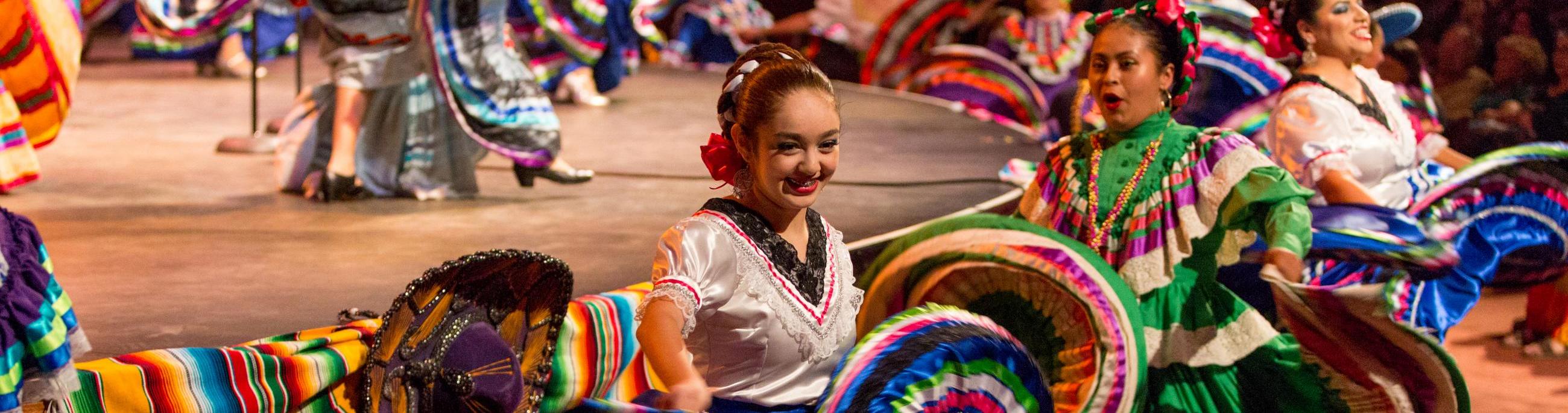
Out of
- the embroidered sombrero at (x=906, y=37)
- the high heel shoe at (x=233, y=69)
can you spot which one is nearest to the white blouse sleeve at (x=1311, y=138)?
the embroidered sombrero at (x=906, y=37)

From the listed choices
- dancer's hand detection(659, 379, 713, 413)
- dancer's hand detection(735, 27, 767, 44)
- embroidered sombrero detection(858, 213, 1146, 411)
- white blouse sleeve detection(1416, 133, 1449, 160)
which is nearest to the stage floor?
white blouse sleeve detection(1416, 133, 1449, 160)

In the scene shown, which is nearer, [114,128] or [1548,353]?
[1548,353]

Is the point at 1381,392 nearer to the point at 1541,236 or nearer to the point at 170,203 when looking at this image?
the point at 1541,236

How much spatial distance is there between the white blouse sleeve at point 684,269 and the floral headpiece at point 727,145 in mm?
90

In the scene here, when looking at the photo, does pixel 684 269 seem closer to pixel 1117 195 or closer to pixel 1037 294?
pixel 1037 294

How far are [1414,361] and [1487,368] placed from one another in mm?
1421

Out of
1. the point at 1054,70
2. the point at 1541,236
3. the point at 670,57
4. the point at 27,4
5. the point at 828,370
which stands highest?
the point at 27,4

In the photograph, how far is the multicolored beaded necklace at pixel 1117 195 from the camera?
8.94 ft

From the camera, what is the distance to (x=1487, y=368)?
3.74m

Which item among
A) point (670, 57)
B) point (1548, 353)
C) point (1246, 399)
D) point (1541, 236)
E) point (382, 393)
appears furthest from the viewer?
point (670, 57)

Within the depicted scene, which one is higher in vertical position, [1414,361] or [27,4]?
[27,4]

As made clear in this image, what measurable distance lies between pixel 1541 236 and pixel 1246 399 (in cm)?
130

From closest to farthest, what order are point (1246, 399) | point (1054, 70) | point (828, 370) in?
point (828, 370) < point (1246, 399) < point (1054, 70)

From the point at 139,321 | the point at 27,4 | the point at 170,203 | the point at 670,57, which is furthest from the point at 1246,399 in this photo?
the point at 670,57
